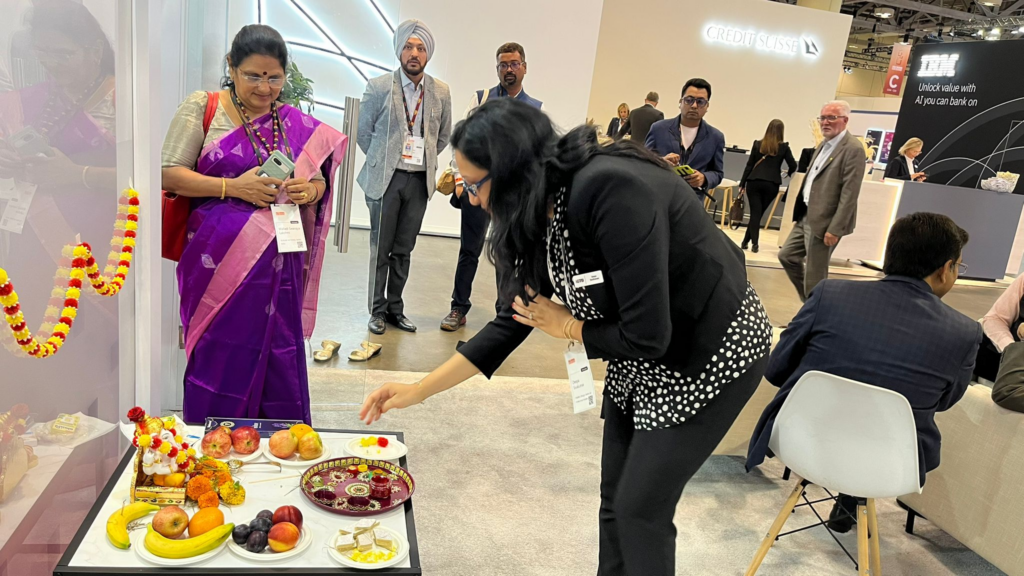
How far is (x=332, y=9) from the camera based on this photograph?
8.73ft

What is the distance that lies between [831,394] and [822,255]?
121 inches

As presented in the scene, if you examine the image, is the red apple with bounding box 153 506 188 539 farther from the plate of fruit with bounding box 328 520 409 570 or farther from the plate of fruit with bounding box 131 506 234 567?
the plate of fruit with bounding box 328 520 409 570

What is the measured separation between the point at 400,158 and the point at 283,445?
7.83ft

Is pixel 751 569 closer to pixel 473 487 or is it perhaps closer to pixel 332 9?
pixel 473 487

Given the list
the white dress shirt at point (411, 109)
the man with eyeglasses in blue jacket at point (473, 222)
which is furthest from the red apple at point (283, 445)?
the man with eyeglasses in blue jacket at point (473, 222)

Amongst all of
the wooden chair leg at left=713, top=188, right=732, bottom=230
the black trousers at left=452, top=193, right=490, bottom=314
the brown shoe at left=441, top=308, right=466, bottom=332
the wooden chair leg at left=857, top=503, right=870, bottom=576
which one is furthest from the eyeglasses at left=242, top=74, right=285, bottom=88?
the wooden chair leg at left=713, top=188, right=732, bottom=230

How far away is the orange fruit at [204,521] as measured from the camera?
122cm

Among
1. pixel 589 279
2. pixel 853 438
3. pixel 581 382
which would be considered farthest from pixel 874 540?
pixel 589 279

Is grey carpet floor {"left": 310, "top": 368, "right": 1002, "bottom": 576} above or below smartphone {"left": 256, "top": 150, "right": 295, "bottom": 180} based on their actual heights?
below

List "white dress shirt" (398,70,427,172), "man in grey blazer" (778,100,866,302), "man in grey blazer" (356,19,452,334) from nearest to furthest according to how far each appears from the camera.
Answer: "man in grey blazer" (356,19,452,334), "white dress shirt" (398,70,427,172), "man in grey blazer" (778,100,866,302)

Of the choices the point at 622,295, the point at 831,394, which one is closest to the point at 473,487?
the point at 831,394

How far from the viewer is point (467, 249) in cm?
430

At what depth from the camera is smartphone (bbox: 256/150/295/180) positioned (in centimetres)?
200

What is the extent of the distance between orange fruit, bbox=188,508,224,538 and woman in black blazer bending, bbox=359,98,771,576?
0.36m
